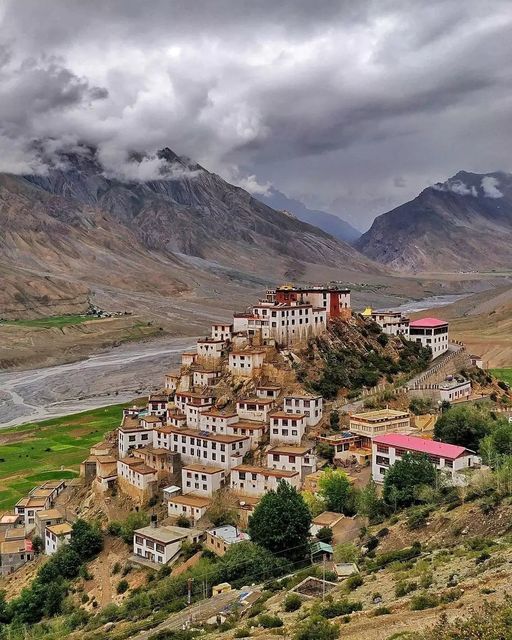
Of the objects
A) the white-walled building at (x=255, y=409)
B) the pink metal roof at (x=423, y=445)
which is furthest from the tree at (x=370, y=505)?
the white-walled building at (x=255, y=409)

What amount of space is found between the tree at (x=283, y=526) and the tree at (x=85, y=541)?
12.2 metres

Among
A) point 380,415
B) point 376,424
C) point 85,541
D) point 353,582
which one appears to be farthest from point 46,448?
point 353,582

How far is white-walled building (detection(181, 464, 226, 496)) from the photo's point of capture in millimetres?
47688

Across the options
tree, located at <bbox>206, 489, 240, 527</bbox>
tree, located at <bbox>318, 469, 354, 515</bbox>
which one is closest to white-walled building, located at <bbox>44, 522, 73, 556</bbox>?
tree, located at <bbox>206, 489, 240, 527</bbox>

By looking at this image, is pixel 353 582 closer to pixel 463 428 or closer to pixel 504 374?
pixel 463 428

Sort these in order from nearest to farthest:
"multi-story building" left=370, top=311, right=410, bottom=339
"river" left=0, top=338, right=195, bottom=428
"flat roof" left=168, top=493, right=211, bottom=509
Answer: "flat roof" left=168, top=493, right=211, bottom=509 < "multi-story building" left=370, top=311, right=410, bottom=339 < "river" left=0, top=338, right=195, bottom=428

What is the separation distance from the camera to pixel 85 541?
4466 centimetres

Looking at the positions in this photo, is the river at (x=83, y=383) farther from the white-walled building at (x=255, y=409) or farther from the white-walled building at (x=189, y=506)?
the white-walled building at (x=189, y=506)

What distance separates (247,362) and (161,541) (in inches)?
828

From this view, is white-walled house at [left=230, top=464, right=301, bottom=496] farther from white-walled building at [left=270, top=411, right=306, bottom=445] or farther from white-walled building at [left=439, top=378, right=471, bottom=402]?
white-walled building at [left=439, top=378, right=471, bottom=402]

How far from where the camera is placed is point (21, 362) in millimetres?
158000

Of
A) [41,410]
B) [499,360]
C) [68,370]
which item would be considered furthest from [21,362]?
[499,360]

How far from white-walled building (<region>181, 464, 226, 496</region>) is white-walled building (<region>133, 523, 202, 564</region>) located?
4.34 meters

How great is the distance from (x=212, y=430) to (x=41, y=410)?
68.8m
